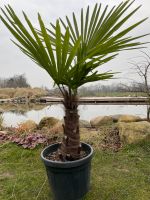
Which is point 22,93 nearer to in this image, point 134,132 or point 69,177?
point 134,132

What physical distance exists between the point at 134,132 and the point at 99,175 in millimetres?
1188

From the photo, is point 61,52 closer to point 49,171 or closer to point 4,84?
point 49,171

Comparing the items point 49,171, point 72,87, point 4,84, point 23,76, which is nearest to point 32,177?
point 49,171

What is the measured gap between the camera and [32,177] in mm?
3217

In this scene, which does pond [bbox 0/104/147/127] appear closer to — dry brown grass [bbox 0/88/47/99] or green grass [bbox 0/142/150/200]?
green grass [bbox 0/142/150/200]

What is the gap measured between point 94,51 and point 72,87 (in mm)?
434

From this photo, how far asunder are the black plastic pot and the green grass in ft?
0.85

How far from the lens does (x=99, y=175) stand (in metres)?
3.20

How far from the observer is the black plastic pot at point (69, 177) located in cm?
234

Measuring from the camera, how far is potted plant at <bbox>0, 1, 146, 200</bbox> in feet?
6.44

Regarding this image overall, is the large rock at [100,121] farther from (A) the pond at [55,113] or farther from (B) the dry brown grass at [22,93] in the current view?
(B) the dry brown grass at [22,93]

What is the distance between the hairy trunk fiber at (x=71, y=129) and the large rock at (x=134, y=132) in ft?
5.97

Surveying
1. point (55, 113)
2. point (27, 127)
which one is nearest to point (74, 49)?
point (27, 127)

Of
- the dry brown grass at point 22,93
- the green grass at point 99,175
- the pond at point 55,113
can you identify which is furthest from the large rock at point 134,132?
the dry brown grass at point 22,93
